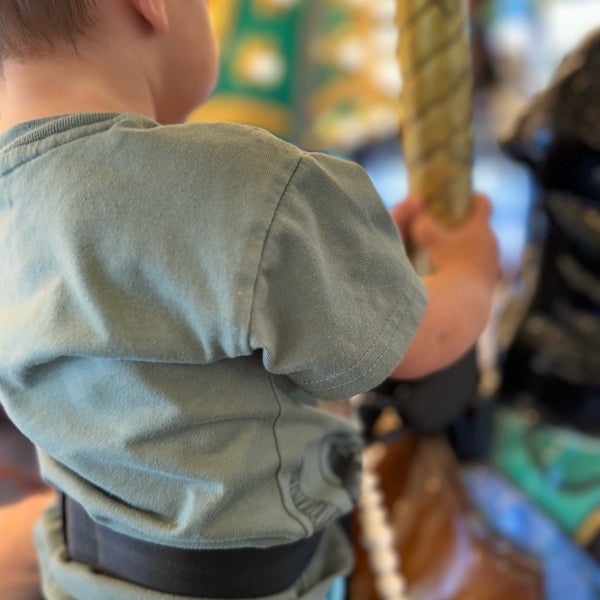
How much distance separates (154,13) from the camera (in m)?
0.39

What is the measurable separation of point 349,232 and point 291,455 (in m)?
0.15

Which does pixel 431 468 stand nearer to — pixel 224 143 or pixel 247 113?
pixel 224 143

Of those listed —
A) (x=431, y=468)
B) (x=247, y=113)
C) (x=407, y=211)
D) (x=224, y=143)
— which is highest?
(x=224, y=143)

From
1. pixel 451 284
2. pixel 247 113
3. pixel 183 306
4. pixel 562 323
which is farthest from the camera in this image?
pixel 247 113

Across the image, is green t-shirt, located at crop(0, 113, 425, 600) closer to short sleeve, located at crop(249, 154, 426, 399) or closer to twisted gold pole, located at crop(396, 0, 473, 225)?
short sleeve, located at crop(249, 154, 426, 399)

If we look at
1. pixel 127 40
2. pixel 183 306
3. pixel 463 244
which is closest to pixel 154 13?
pixel 127 40

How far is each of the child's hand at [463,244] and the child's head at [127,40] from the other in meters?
0.21

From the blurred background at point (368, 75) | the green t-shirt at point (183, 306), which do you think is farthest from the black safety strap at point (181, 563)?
the blurred background at point (368, 75)

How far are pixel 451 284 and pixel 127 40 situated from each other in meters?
0.27

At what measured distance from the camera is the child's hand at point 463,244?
53cm

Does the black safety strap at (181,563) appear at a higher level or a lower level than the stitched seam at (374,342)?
lower

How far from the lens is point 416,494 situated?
0.61 m

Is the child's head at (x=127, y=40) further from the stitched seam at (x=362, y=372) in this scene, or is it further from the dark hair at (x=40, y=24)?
the stitched seam at (x=362, y=372)

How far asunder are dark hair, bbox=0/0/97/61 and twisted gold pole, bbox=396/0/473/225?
0.76 ft
